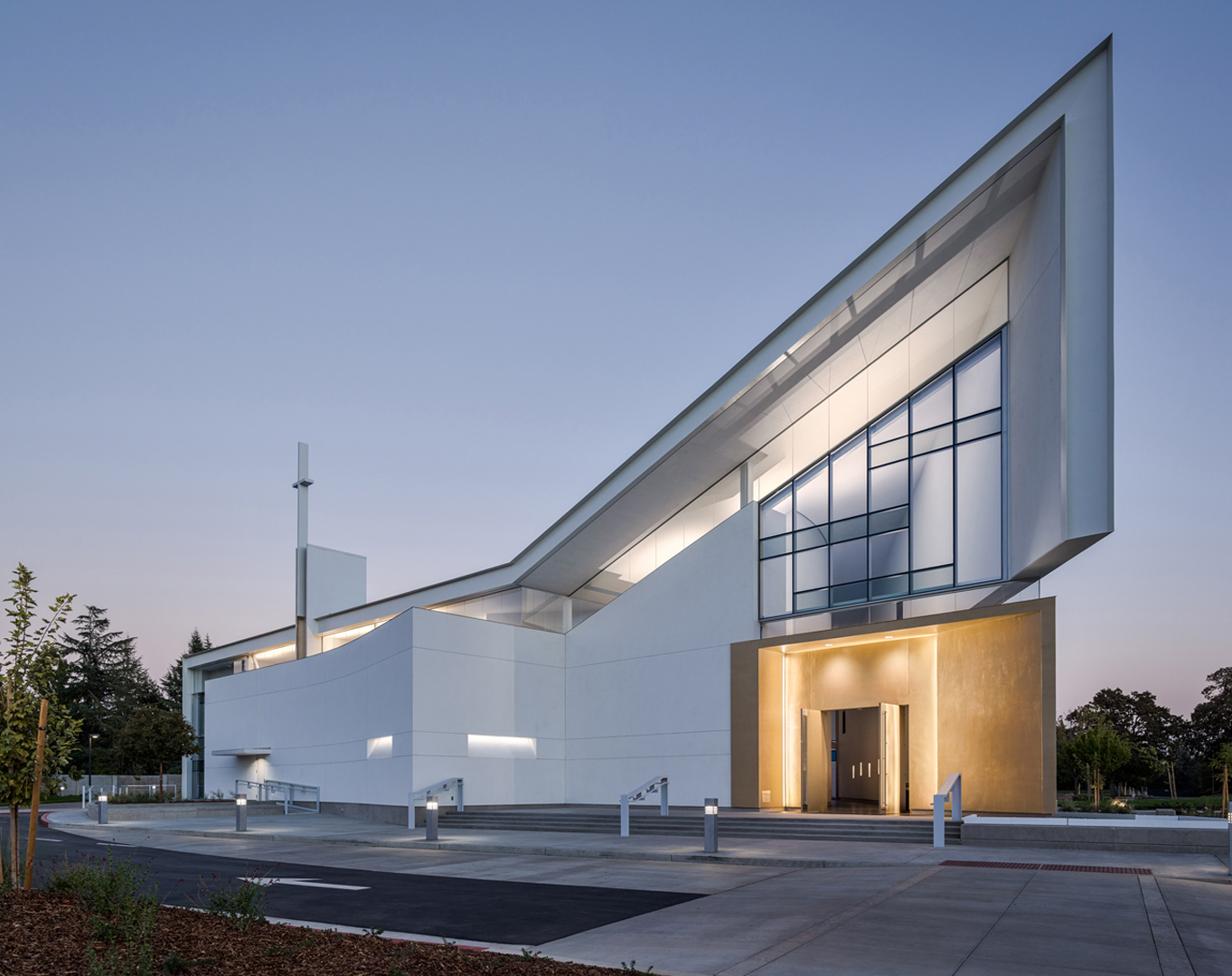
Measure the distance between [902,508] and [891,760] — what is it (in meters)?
6.46

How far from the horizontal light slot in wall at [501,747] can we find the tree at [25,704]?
18.6 m

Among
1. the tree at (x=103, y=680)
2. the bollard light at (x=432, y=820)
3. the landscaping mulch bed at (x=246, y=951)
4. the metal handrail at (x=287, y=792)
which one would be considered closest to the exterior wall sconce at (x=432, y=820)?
the bollard light at (x=432, y=820)

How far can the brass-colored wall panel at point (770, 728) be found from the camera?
79.3 feet

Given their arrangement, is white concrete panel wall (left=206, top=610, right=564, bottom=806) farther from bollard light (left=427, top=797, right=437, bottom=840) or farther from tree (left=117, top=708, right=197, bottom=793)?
tree (left=117, top=708, right=197, bottom=793)

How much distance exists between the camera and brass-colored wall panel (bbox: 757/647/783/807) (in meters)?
→ 24.2

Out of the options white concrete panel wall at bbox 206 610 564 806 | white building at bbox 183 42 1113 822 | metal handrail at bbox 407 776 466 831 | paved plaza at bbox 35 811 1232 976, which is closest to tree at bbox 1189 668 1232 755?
white building at bbox 183 42 1113 822

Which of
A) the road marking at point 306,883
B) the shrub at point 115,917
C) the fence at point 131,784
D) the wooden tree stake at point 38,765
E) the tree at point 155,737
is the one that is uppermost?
the wooden tree stake at point 38,765

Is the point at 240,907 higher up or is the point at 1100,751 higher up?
the point at 240,907

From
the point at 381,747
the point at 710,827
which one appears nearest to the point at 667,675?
the point at 381,747

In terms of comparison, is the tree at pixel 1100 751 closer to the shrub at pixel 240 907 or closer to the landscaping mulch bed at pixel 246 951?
the landscaping mulch bed at pixel 246 951

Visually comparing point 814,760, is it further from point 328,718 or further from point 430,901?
point 430,901

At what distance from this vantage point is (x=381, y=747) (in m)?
27.2

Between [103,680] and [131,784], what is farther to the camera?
[103,680]

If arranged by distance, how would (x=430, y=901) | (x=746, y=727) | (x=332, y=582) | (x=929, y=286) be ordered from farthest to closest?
(x=332, y=582) → (x=746, y=727) → (x=929, y=286) → (x=430, y=901)
